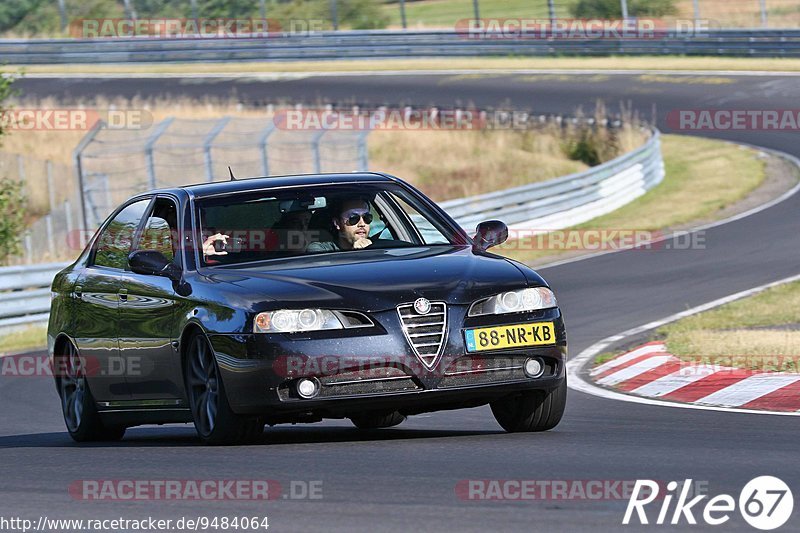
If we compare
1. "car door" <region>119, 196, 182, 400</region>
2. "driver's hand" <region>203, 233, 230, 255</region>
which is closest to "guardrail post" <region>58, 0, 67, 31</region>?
"car door" <region>119, 196, 182, 400</region>

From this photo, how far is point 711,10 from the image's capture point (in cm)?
4956

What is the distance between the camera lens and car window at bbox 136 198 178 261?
870 cm

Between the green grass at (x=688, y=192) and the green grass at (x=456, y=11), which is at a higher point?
the green grass at (x=456, y=11)

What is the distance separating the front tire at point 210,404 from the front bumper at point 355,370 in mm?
151

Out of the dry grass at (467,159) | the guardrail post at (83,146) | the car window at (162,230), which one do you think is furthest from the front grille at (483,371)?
the dry grass at (467,159)

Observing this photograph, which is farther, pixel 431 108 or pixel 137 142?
pixel 431 108

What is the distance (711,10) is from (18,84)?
73.5ft

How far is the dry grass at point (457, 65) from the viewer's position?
136 ft

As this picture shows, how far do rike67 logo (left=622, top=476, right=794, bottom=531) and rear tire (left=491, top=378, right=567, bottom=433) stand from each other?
194 cm

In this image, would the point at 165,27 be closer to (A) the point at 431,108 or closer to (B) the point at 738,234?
(A) the point at 431,108

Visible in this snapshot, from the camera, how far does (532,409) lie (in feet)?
26.8

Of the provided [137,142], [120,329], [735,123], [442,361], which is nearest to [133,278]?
[120,329]

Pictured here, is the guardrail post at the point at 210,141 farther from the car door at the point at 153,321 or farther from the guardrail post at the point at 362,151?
the car door at the point at 153,321

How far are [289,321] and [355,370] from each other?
401 millimetres
